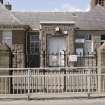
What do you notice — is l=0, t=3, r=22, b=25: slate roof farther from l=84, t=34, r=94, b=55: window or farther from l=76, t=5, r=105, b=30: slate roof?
l=84, t=34, r=94, b=55: window

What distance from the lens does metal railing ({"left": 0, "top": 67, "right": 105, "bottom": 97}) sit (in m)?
18.0

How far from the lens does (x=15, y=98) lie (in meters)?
17.5

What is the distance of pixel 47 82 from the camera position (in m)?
18.8

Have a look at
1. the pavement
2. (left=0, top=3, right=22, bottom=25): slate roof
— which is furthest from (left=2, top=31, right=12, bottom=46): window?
the pavement

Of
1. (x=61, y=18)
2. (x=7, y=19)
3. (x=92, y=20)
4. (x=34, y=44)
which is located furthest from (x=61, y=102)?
(x=61, y=18)

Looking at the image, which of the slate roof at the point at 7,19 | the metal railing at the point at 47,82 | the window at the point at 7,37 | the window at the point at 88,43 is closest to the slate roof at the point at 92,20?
the window at the point at 88,43

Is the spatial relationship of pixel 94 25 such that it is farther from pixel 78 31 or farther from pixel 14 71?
pixel 14 71

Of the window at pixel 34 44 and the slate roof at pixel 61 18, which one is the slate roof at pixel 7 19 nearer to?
the slate roof at pixel 61 18

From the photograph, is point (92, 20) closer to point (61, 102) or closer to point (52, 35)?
point (52, 35)

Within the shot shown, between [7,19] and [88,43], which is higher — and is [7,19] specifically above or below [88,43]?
above

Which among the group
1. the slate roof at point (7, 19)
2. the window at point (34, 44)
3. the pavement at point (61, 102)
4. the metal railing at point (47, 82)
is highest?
the slate roof at point (7, 19)

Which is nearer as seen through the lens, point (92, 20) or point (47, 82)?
point (47, 82)

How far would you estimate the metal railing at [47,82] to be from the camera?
17984mm

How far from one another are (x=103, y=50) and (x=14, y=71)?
3.69 meters
